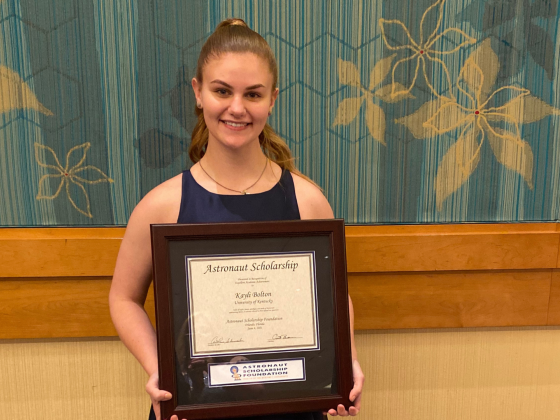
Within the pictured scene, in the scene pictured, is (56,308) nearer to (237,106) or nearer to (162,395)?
(162,395)

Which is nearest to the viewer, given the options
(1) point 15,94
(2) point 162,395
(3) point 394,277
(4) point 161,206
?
(2) point 162,395

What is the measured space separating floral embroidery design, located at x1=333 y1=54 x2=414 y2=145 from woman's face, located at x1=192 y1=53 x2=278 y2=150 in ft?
1.27

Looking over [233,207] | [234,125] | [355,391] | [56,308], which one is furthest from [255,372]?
[56,308]

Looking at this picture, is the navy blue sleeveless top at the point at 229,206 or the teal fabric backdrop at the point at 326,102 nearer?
the navy blue sleeveless top at the point at 229,206

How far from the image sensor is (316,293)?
0.83 metres

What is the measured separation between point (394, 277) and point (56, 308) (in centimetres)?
89

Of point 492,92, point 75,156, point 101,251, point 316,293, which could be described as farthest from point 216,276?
point 492,92

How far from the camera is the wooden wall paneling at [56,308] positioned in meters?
1.21

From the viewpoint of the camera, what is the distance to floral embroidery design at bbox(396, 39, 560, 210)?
1228 millimetres

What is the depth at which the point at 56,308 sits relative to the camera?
3.99 feet

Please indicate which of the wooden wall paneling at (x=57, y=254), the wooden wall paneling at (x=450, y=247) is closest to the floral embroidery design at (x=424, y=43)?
the wooden wall paneling at (x=450, y=247)
